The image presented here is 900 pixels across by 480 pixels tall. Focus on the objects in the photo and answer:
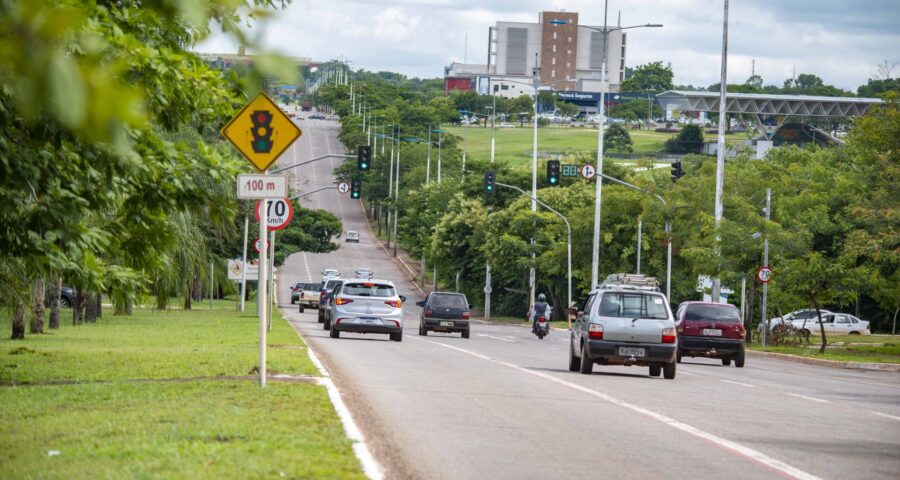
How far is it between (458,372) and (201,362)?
4737mm

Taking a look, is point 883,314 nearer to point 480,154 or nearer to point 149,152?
point 149,152

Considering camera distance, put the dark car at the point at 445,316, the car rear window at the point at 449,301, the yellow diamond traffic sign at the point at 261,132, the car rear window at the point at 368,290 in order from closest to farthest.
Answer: the yellow diamond traffic sign at the point at 261,132, the car rear window at the point at 368,290, the dark car at the point at 445,316, the car rear window at the point at 449,301

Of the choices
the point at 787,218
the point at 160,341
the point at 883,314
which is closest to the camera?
the point at 160,341

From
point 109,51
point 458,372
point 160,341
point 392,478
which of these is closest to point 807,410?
point 458,372

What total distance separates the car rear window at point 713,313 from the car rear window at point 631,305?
32.8 ft

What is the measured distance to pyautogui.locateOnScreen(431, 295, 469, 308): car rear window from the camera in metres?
44.7

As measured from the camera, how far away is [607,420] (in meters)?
15.5

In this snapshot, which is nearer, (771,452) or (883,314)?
(771,452)

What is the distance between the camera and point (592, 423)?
15039 millimetres

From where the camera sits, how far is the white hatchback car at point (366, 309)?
3556cm

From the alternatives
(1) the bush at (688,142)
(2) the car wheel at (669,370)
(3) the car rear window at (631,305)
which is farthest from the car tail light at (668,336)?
(1) the bush at (688,142)

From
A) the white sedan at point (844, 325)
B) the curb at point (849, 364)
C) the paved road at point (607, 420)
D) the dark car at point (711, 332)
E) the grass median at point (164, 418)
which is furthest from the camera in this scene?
the white sedan at point (844, 325)

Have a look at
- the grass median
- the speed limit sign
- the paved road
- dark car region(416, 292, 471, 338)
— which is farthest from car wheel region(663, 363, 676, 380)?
dark car region(416, 292, 471, 338)

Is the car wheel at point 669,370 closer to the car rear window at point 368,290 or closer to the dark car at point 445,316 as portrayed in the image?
the car rear window at point 368,290
